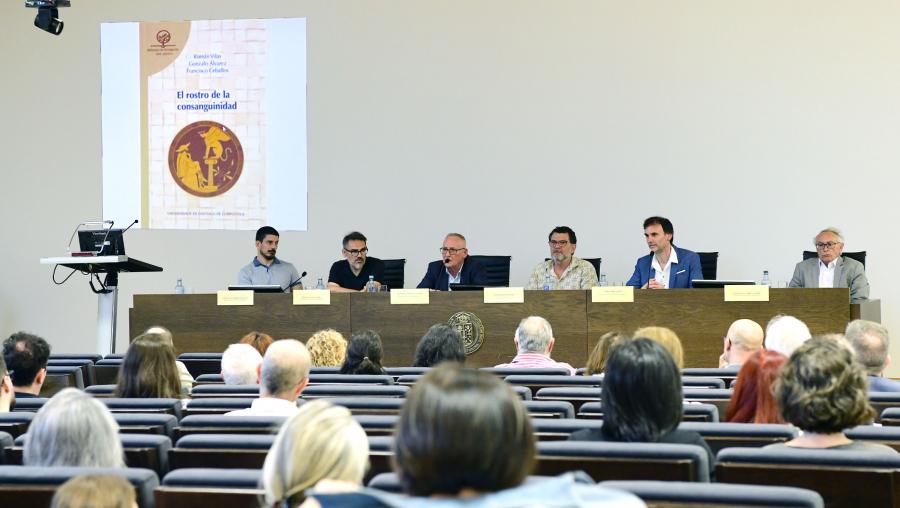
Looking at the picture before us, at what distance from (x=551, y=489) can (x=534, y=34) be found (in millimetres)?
7982

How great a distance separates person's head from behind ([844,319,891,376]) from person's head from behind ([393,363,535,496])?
2.68 metres

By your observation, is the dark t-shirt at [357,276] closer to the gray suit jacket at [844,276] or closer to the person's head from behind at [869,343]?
the gray suit jacket at [844,276]

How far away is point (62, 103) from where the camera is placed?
973 centimetres

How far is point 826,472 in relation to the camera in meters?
1.99

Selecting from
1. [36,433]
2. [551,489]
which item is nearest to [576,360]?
[36,433]

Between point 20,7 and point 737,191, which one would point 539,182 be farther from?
point 20,7

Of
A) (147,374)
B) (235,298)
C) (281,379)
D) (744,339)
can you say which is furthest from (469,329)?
(281,379)

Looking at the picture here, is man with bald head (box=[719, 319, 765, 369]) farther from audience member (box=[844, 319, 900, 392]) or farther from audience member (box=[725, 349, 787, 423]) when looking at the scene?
audience member (box=[725, 349, 787, 423])

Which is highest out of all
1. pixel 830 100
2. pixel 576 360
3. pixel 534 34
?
pixel 534 34

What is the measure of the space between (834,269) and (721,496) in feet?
20.7

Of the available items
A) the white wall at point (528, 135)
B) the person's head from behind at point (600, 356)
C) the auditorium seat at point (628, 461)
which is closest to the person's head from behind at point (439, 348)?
the person's head from behind at point (600, 356)

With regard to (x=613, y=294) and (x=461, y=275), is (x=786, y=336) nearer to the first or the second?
(x=613, y=294)

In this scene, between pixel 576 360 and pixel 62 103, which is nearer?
pixel 576 360

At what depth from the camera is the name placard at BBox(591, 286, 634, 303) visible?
6.46 m
